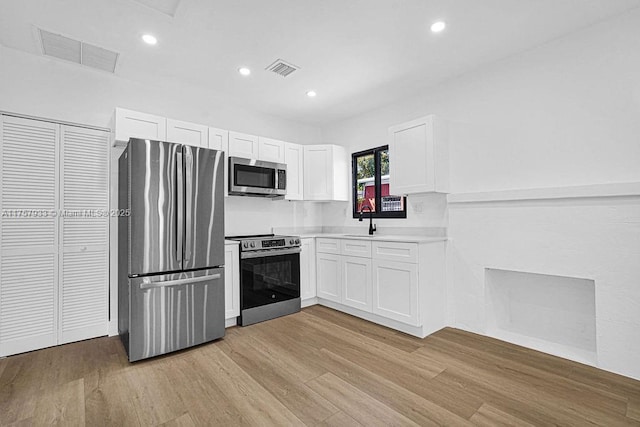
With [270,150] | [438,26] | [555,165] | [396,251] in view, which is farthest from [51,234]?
[555,165]

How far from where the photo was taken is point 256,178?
12.5 ft

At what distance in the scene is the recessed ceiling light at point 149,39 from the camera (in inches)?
104

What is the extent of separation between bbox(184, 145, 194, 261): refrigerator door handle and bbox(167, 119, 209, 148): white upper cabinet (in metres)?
0.46

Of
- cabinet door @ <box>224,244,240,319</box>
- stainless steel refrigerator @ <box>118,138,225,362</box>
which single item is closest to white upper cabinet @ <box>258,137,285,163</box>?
stainless steel refrigerator @ <box>118,138,225,362</box>

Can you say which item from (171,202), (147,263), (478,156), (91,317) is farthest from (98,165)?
(478,156)

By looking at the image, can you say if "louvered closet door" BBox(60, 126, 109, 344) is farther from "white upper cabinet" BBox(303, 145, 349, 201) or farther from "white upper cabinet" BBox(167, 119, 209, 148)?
"white upper cabinet" BBox(303, 145, 349, 201)

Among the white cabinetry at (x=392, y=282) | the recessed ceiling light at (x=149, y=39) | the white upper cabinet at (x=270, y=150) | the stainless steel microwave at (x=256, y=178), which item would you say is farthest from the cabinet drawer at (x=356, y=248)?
the recessed ceiling light at (x=149, y=39)

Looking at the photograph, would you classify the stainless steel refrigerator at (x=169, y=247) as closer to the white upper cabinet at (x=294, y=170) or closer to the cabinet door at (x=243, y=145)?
the cabinet door at (x=243, y=145)

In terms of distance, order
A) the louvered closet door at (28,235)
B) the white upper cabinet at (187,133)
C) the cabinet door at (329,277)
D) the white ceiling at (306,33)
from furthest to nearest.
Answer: the cabinet door at (329,277)
the white upper cabinet at (187,133)
the louvered closet door at (28,235)
the white ceiling at (306,33)

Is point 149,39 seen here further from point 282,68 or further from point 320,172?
point 320,172

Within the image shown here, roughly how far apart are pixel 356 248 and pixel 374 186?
1.14 m

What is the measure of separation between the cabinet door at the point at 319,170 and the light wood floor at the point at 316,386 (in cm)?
214

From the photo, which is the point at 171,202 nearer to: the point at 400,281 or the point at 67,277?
the point at 67,277

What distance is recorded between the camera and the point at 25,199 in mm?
2809
